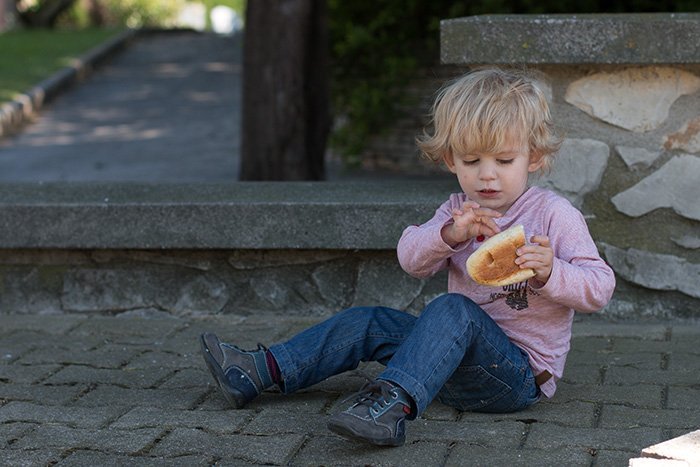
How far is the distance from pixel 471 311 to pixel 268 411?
0.62m

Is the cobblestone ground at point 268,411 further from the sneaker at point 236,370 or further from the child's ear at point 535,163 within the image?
the child's ear at point 535,163

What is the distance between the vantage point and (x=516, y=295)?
112 inches

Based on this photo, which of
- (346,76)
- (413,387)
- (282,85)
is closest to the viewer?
(413,387)

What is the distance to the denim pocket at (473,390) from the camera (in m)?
2.79

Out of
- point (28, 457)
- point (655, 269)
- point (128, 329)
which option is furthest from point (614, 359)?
point (28, 457)

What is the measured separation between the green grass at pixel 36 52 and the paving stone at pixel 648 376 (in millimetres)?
7907

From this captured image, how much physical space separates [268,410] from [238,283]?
3.41 feet

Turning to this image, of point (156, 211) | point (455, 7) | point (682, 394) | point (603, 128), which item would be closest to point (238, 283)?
point (156, 211)

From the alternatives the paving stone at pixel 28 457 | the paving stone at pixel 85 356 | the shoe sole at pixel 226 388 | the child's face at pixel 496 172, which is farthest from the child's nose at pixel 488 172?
the paving stone at pixel 85 356

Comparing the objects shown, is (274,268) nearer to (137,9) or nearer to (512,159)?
(512,159)

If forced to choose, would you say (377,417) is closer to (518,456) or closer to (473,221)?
(518,456)

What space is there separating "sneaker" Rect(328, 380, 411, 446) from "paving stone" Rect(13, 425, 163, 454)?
1.58 ft

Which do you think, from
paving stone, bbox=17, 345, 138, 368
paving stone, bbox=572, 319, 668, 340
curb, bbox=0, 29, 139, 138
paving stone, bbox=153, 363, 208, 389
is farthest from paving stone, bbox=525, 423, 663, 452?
curb, bbox=0, 29, 139, 138

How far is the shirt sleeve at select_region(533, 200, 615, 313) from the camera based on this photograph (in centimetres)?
262
